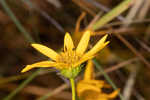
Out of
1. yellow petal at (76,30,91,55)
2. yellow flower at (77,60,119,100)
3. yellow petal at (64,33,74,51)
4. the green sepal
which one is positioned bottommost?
the green sepal

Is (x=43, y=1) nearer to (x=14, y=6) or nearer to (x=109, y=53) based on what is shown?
(x=14, y=6)

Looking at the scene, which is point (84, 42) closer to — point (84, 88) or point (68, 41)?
point (68, 41)

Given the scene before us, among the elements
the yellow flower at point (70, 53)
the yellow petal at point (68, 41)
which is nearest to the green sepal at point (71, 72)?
the yellow flower at point (70, 53)

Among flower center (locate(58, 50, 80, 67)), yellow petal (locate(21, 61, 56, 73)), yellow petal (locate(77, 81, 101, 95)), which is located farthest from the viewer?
yellow petal (locate(77, 81, 101, 95))

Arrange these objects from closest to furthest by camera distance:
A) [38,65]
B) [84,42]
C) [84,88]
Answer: [38,65], [84,42], [84,88]

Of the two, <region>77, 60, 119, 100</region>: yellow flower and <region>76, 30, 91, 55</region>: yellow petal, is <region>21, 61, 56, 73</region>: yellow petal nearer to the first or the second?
<region>76, 30, 91, 55</region>: yellow petal

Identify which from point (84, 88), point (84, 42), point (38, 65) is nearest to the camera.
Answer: point (38, 65)

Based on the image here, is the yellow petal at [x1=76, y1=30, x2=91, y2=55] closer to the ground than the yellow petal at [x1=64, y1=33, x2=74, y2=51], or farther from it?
closer to the ground

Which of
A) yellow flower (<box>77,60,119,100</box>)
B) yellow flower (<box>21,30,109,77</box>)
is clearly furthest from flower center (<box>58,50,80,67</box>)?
yellow flower (<box>77,60,119,100</box>)

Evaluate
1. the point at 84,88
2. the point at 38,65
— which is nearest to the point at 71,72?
the point at 38,65

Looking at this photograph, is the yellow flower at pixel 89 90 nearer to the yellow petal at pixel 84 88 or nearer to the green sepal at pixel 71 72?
the yellow petal at pixel 84 88

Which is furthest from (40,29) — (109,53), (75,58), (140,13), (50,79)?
(75,58)

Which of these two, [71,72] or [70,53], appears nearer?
[71,72]

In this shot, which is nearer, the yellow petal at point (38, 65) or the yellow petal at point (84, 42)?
the yellow petal at point (38, 65)
